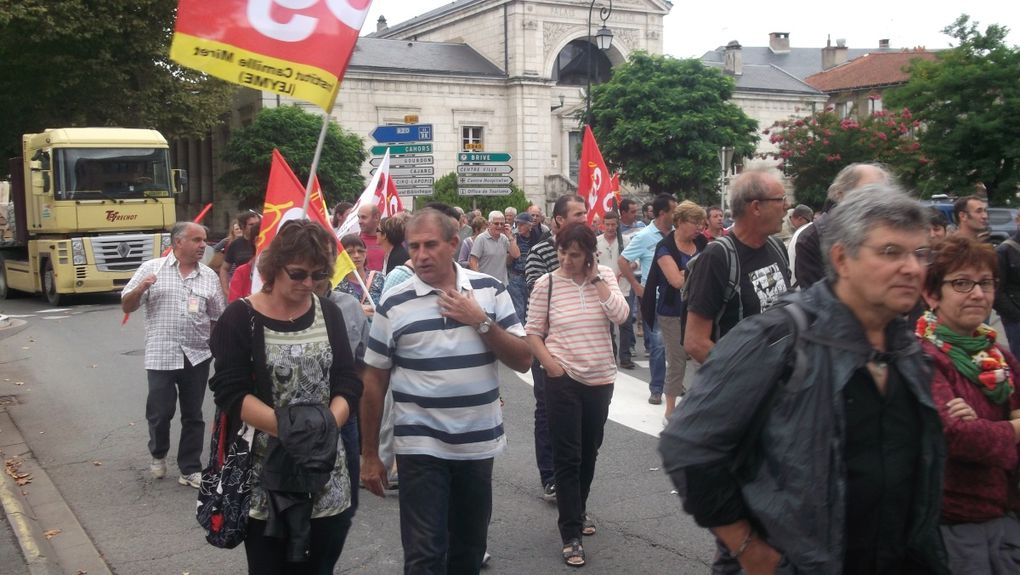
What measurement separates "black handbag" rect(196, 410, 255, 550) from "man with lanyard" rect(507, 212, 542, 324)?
8.83 m

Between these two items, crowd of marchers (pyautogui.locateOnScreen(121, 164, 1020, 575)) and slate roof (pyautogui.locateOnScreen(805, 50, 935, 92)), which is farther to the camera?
slate roof (pyautogui.locateOnScreen(805, 50, 935, 92))

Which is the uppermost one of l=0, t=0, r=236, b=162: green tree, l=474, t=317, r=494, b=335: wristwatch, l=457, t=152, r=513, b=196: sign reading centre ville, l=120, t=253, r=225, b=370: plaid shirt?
l=0, t=0, r=236, b=162: green tree

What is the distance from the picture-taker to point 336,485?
392 cm

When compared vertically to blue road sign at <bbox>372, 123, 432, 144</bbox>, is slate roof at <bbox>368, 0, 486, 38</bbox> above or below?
above

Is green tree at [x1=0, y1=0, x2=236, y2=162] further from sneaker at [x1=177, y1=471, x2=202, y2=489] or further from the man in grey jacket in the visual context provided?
the man in grey jacket

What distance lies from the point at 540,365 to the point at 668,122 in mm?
38659

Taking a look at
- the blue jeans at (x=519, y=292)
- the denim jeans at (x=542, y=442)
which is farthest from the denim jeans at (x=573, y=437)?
the blue jeans at (x=519, y=292)

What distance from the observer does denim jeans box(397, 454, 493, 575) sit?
4090mm

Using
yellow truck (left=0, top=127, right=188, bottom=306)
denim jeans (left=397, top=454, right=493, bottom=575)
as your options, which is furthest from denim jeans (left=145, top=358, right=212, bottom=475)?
yellow truck (left=0, top=127, right=188, bottom=306)

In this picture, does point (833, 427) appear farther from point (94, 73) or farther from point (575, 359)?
point (94, 73)

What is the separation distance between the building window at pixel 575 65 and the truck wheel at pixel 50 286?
36411mm

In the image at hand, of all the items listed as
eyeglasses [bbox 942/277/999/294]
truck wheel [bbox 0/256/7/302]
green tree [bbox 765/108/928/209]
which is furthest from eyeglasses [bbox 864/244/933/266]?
green tree [bbox 765/108/928/209]

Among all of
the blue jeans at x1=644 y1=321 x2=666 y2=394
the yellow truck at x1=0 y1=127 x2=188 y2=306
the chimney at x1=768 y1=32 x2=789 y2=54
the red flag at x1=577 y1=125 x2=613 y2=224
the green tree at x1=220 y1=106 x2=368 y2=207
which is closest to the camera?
the blue jeans at x1=644 y1=321 x2=666 y2=394

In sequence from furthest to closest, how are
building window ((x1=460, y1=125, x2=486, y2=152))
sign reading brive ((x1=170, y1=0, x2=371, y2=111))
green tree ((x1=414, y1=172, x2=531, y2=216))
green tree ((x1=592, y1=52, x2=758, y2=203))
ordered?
1. building window ((x1=460, y1=125, x2=486, y2=152))
2. green tree ((x1=592, y1=52, x2=758, y2=203))
3. green tree ((x1=414, y1=172, x2=531, y2=216))
4. sign reading brive ((x1=170, y1=0, x2=371, y2=111))
